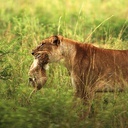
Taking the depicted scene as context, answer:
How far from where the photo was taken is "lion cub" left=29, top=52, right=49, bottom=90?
6074mm

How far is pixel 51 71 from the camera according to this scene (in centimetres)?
726

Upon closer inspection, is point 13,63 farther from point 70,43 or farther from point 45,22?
point 45,22

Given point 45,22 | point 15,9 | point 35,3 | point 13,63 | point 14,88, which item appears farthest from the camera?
point 35,3

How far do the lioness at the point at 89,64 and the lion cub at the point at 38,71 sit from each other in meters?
0.06

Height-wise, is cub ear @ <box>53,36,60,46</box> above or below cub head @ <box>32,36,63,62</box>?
above

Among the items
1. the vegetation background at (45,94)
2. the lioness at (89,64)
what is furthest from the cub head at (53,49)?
Result: the vegetation background at (45,94)

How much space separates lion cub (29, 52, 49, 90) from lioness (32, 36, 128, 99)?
57 millimetres

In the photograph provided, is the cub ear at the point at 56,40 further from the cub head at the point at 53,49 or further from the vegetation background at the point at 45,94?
the vegetation background at the point at 45,94

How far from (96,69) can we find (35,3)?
692 cm

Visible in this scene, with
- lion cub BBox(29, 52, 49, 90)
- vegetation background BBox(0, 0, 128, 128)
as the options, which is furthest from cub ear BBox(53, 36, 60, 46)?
vegetation background BBox(0, 0, 128, 128)

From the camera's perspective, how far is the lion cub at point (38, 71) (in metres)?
6.07

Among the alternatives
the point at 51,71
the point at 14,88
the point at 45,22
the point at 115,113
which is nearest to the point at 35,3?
the point at 45,22

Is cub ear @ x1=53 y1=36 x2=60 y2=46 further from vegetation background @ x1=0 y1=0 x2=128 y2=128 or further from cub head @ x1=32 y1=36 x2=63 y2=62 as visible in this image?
vegetation background @ x1=0 y1=0 x2=128 y2=128

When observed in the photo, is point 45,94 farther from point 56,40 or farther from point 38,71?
point 56,40
